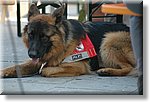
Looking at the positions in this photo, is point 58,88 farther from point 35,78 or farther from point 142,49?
point 142,49

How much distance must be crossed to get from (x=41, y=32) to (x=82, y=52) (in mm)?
545

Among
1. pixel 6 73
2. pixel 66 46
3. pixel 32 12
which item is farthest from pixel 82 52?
pixel 6 73

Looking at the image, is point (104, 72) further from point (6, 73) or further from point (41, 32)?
point (6, 73)

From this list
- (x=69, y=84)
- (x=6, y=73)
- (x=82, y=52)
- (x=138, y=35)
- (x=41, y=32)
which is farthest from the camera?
(x=82, y=52)

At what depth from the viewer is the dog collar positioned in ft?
17.0

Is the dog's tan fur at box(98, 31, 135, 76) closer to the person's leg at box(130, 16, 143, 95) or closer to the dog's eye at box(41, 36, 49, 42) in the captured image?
the dog's eye at box(41, 36, 49, 42)

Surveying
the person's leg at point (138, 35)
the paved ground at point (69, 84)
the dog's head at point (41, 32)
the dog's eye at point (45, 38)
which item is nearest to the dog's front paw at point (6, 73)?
the paved ground at point (69, 84)

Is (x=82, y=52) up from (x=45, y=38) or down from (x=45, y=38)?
down

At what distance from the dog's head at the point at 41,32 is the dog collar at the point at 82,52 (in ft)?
0.72

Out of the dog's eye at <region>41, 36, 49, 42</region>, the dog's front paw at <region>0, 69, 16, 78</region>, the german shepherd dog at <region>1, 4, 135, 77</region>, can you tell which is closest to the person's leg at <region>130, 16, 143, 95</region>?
the german shepherd dog at <region>1, 4, 135, 77</region>

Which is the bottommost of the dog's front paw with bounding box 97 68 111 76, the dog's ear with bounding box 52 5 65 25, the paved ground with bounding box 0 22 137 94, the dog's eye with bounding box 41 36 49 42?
the paved ground with bounding box 0 22 137 94

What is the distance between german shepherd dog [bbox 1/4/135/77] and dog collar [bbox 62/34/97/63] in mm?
40

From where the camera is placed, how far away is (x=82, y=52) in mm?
5180

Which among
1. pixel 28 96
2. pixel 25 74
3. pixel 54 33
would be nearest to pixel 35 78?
pixel 25 74
